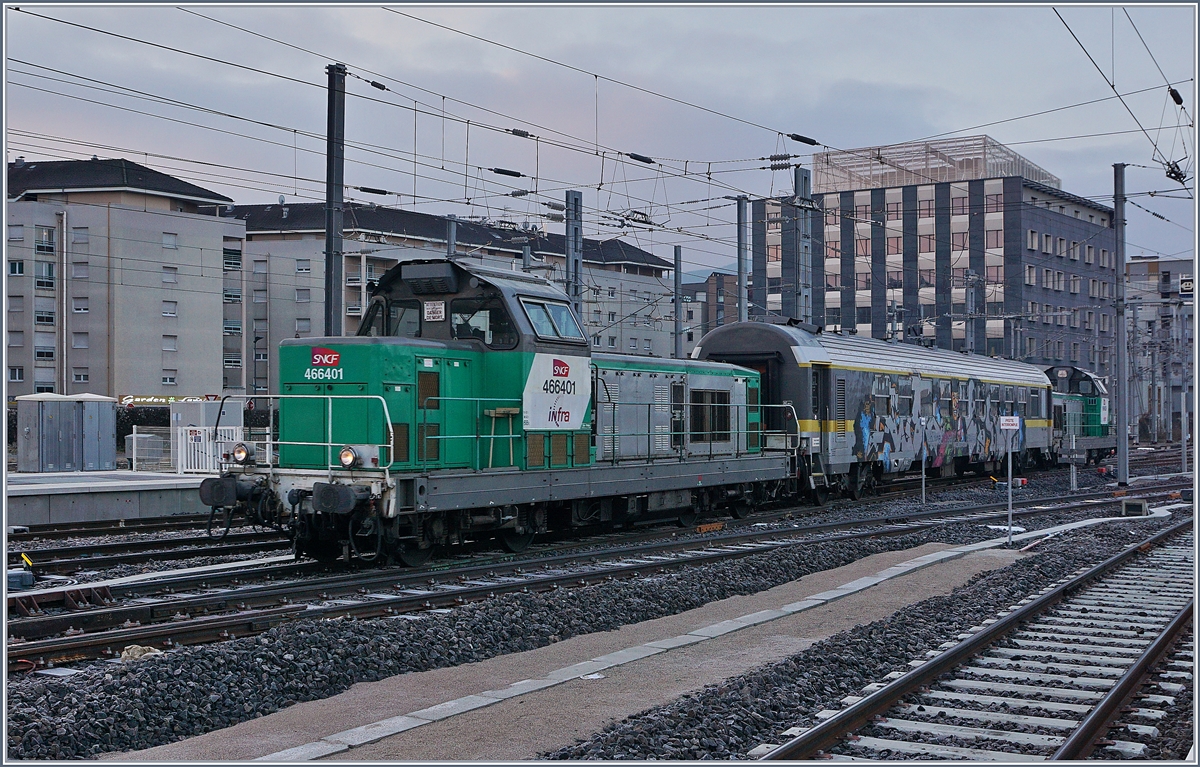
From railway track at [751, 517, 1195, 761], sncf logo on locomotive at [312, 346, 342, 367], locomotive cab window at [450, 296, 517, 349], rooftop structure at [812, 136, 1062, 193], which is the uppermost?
rooftop structure at [812, 136, 1062, 193]

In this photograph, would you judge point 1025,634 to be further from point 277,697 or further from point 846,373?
point 846,373

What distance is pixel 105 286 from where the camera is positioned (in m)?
52.5

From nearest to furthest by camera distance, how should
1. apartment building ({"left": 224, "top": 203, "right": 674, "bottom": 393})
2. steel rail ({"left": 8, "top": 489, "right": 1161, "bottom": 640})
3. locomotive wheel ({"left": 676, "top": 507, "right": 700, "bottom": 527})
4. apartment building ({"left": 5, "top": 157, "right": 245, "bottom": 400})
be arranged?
steel rail ({"left": 8, "top": 489, "right": 1161, "bottom": 640}) < locomotive wheel ({"left": 676, "top": 507, "right": 700, "bottom": 527}) < apartment building ({"left": 5, "top": 157, "right": 245, "bottom": 400}) < apartment building ({"left": 224, "top": 203, "right": 674, "bottom": 393})

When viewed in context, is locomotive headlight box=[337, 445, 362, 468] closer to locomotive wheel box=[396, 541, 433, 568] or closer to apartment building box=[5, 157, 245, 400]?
locomotive wheel box=[396, 541, 433, 568]

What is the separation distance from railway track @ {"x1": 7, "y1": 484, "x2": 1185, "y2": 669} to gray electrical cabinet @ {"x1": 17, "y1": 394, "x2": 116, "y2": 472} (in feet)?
54.9

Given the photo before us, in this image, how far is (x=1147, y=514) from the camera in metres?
20.5

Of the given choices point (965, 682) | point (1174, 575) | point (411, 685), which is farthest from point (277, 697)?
point (1174, 575)

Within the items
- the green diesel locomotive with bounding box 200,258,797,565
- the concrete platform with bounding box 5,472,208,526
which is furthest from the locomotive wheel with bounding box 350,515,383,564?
the concrete platform with bounding box 5,472,208,526

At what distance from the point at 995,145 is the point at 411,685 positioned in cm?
7321

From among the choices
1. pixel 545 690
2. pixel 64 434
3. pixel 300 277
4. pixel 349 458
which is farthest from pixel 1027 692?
pixel 300 277

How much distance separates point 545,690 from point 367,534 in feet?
19.1

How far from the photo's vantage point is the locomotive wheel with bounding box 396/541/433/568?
1305 cm

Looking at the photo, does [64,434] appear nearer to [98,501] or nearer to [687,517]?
[98,501]

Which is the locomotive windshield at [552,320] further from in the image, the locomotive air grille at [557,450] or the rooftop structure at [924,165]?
the rooftop structure at [924,165]
